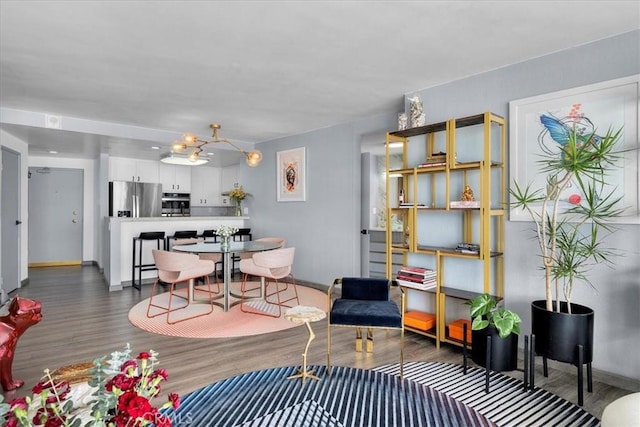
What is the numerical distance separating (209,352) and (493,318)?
2.28 metres

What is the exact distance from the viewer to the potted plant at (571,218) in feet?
7.91

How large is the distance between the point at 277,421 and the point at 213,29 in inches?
101

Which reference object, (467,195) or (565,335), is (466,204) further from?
(565,335)

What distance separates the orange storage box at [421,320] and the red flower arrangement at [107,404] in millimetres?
2834

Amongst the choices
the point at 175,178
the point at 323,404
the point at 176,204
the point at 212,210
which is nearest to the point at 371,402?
the point at 323,404

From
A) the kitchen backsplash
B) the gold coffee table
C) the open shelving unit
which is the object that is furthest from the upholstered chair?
the kitchen backsplash

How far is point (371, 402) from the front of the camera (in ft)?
7.80

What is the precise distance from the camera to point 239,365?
290 cm

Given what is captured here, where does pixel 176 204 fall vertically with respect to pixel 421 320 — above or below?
above

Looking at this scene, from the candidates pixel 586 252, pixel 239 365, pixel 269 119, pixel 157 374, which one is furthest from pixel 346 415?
pixel 269 119

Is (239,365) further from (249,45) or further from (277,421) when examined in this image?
(249,45)

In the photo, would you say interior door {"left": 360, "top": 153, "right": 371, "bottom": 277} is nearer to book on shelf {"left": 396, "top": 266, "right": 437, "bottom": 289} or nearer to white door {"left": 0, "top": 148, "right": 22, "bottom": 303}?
book on shelf {"left": 396, "top": 266, "right": 437, "bottom": 289}

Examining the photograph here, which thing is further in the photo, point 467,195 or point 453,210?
point 453,210

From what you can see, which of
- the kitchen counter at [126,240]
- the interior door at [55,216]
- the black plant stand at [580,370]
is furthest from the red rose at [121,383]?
the interior door at [55,216]
